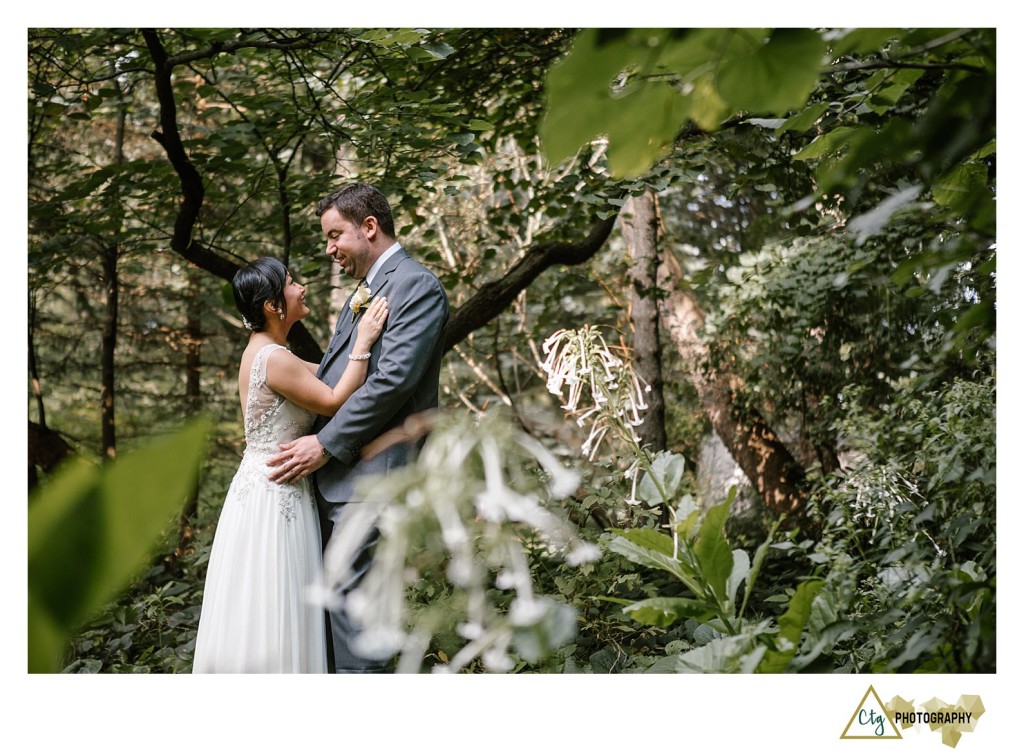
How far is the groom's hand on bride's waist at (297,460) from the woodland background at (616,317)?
492mm

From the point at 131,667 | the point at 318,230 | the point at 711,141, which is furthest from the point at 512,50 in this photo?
the point at 131,667

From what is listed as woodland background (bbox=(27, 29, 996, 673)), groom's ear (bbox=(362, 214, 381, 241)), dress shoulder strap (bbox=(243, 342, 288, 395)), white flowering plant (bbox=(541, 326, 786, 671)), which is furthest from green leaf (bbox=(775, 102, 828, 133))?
dress shoulder strap (bbox=(243, 342, 288, 395))

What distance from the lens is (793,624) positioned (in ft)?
3.37

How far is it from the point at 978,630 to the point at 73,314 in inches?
235

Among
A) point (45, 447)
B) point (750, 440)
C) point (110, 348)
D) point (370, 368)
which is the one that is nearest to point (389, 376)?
point (370, 368)

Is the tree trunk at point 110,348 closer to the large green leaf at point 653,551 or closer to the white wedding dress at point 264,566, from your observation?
the white wedding dress at point 264,566

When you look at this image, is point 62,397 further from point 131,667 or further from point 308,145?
point 131,667

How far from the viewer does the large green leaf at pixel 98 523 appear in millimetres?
158

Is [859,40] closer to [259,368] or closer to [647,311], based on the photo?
[259,368]

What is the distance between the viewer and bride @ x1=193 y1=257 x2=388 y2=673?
6.75 ft

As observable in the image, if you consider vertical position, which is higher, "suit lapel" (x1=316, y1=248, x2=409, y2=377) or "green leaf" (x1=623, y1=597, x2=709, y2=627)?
"suit lapel" (x1=316, y1=248, x2=409, y2=377)

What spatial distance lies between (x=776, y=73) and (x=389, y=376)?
151 cm

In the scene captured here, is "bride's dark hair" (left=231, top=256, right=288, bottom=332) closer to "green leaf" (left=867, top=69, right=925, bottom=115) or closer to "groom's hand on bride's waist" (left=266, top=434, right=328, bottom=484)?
"groom's hand on bride's waist" (left=266, top=434, right=328, bottom=484)
